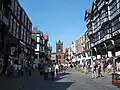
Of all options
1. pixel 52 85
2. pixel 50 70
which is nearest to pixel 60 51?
pixel 50 70

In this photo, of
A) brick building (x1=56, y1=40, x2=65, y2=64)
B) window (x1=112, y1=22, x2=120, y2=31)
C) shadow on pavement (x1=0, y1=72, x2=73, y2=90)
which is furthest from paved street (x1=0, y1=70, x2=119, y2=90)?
brick building (x1=56, y1=40, x2=65, y2=64)

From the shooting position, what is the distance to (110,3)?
42.5 m

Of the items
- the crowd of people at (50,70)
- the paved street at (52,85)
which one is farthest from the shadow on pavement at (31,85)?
the crowd of people at (50,70)

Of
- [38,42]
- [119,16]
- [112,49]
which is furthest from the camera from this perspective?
[38,42]

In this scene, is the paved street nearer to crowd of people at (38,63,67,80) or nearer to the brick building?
crowd of people at (38,63,67,80)

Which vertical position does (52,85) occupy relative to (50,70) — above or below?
below

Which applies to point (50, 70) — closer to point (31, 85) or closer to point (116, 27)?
point (31, 85)

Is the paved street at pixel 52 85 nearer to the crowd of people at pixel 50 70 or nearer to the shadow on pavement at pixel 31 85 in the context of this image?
the shadow on pavement at pixel 31 85

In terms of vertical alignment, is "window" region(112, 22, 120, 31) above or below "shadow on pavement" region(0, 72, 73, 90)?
above

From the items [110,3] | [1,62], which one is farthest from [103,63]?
[1,62]

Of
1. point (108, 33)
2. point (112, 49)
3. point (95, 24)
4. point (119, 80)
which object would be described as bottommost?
point (119, 80)

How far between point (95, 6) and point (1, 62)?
2898 cm

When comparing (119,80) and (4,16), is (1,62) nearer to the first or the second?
(4,16)

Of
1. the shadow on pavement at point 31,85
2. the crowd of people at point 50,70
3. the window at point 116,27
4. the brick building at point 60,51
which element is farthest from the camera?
the brick building at point 60,51
